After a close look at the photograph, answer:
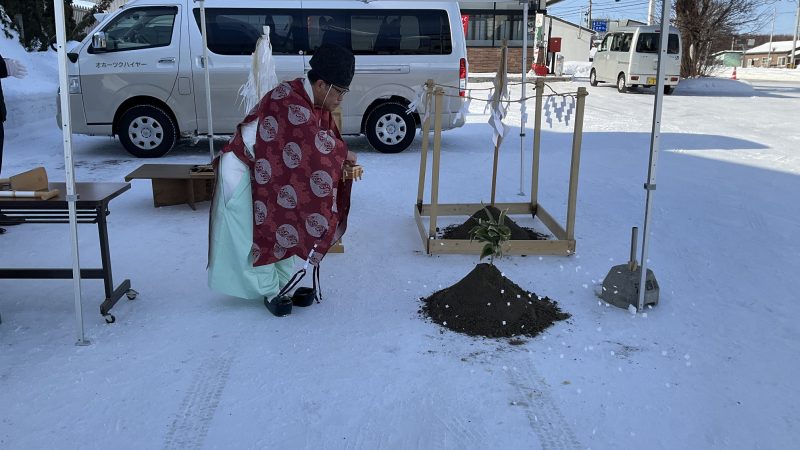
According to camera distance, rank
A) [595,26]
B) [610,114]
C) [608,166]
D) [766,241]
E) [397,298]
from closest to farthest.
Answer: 1. [397,298]
2. [766,241]
3. [608,166]
4. [610,114]
5. [595,26]

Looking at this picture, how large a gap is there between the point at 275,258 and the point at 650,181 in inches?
81.5

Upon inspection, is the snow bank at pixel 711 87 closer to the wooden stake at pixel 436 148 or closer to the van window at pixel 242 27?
the van window at pixel 242 27

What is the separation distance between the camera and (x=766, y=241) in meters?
5.27

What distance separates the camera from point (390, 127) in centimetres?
894

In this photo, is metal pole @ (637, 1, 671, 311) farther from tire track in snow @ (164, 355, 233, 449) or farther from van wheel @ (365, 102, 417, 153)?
van wheel @ (365, 102, 417, 153)

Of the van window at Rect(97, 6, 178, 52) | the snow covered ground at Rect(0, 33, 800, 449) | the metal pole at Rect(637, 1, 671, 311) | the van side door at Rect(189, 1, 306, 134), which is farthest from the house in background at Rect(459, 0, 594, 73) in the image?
the metal pole at Rect(637, 1, 671, 311)

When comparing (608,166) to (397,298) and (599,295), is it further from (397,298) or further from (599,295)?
(397,298)

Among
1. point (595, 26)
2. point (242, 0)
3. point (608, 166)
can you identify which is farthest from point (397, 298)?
point (595, 26)

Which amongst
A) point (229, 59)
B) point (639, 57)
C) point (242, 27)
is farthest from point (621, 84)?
point (229, 59)

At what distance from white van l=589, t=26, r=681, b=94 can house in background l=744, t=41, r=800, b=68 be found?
37.2 metres

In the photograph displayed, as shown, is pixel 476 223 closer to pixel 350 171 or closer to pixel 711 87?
pixel 350 171

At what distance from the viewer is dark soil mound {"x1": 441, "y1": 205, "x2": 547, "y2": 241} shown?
5023mm

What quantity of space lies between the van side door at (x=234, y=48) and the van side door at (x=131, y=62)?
303 millimetres

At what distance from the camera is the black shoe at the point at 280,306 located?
3.72 m
